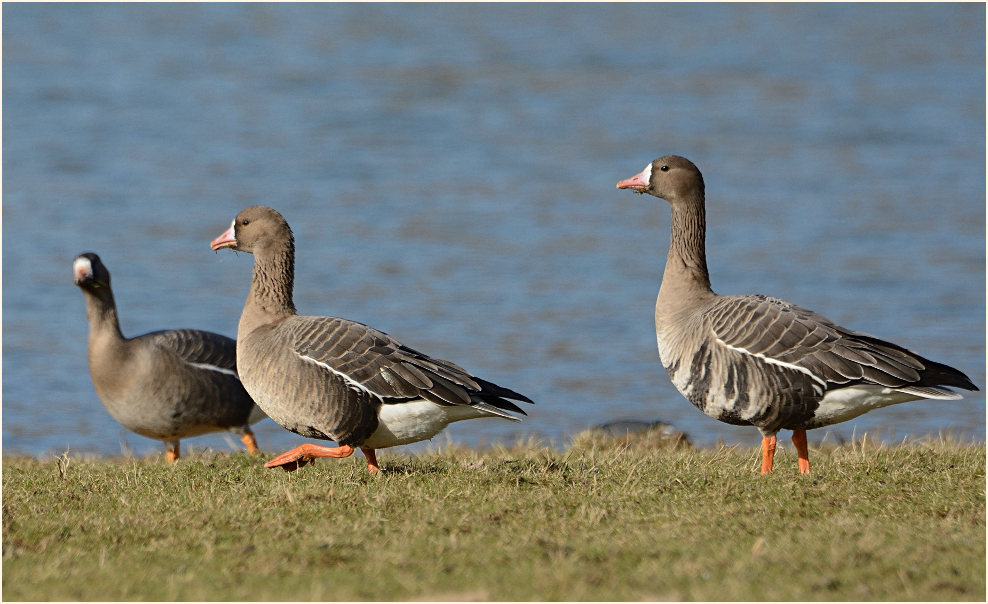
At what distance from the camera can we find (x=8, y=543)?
251 inches

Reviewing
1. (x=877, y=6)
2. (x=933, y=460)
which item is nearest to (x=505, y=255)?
(x=933, y=460)

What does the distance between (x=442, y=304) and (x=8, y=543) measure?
12.4 meters

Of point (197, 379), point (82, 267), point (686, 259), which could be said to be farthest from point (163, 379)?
point (686, 259)

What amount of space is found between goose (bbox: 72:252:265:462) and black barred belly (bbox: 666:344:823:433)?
4.26 meters

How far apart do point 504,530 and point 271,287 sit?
11.7 ft

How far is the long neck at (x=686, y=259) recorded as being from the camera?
30.2 feet

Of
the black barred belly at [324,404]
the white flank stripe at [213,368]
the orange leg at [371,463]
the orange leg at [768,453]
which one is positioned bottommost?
the orange leg at [371,463]

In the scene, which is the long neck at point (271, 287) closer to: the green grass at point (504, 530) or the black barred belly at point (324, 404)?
the black barred belly at point (324, 404)

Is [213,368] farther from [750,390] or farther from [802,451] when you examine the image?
[802,451]

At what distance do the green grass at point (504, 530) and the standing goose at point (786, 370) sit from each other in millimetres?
410

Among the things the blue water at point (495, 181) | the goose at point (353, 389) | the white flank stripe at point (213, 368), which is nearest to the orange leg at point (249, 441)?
the white flank stripe at point (213, 368)

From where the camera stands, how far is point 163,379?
10.5 metres

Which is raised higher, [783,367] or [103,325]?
[103,325]

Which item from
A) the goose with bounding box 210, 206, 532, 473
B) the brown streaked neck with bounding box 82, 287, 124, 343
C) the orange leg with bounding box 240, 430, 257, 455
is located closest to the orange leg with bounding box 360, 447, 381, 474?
the goose with bounding box 210, 206, 532, 473
